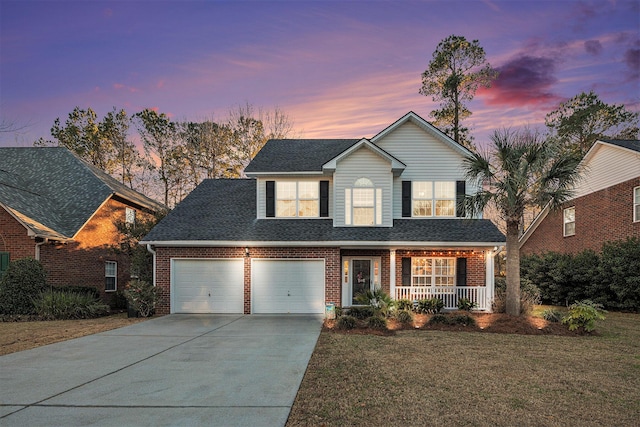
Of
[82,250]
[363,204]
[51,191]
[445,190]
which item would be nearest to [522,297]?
[445,190]

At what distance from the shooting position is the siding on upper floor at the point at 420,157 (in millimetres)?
16531

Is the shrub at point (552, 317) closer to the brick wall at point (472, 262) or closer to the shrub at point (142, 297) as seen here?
the brick wall at point (472, 262)

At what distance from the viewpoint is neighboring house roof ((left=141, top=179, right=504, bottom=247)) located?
1484 centimetres

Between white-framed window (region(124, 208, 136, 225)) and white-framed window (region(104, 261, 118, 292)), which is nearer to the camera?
white-framed window (region(104, 261, 118, 292))

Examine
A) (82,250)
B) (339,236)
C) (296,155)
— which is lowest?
(82,250)

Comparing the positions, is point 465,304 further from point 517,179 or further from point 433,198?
point 517,179

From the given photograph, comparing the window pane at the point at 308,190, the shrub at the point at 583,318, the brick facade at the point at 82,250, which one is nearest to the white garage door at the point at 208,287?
the window pane at the point at 308,190

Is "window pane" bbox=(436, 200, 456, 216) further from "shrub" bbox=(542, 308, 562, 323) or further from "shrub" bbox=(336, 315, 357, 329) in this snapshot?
"shrub" bbox=(336, 315, 357, 329)

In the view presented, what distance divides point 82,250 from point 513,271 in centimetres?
1766

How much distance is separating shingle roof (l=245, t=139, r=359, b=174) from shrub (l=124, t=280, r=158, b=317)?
583 cm

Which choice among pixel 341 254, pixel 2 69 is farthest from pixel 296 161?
pixel 2 69

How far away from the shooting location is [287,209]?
54.4 feet

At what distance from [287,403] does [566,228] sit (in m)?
21.7

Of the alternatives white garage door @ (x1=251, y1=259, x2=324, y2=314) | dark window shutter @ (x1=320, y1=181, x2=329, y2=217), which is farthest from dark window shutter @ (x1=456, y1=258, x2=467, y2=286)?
dark window shutter @ (x1=320, y1=181, x2=329, y2=217)
